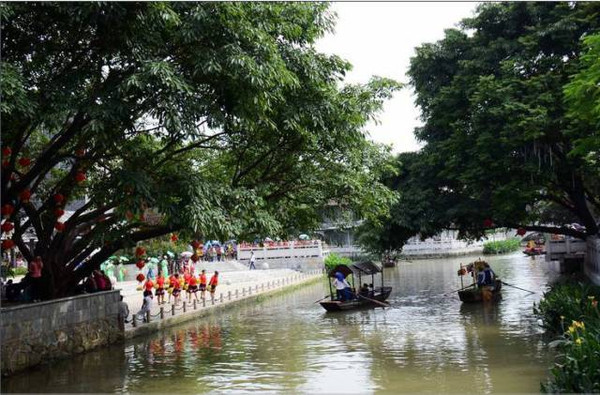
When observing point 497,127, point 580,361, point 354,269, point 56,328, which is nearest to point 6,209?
point 56,328

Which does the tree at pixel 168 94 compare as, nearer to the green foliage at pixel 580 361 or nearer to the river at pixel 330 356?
the river at pixel 330 356

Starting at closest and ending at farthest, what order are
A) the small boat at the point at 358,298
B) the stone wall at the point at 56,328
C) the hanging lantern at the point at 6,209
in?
the hanging lantern at the point at 6,209
the stone wall at the point at 56,328
the small boat at the point at 358,298

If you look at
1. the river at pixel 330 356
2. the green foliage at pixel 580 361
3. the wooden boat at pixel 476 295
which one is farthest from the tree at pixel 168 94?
the wooden boat at pixel 476 295

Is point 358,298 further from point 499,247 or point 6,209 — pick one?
point 499,247

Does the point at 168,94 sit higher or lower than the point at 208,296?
higher

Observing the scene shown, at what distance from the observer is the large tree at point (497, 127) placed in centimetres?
1912

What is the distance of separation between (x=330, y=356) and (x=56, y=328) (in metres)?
6.36

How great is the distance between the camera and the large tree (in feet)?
62.7

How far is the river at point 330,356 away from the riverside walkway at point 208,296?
0.49 meters

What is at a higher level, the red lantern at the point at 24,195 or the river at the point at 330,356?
the red lantern at the point at 24,195

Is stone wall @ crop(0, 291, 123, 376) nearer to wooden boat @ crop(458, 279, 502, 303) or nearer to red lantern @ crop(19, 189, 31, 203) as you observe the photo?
red lantern @ crop(19, 189, 31, 203)

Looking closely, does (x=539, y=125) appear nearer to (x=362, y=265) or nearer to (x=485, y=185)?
(x=485, y=185)

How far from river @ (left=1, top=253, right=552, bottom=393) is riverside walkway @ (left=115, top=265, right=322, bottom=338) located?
49 centimetres

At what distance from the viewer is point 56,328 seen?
48.1 ft
